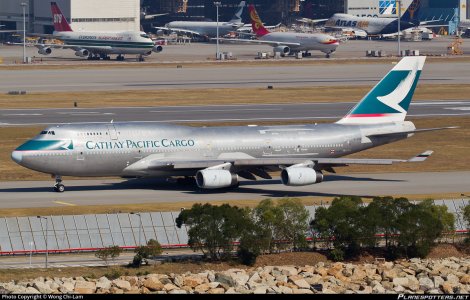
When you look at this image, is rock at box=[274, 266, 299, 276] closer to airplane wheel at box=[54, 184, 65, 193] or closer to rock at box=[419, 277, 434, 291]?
rock at box=[419, 277, 434, 291]

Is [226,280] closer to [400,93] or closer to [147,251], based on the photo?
[147,251]

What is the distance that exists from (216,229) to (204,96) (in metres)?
85.2

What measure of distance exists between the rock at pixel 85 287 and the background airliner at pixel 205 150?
82.9 feet

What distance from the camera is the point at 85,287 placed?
44594 mm

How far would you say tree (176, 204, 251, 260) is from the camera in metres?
53.5

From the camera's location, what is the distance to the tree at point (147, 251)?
52312mm

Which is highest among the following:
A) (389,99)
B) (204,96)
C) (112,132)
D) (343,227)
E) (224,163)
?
(389,99)

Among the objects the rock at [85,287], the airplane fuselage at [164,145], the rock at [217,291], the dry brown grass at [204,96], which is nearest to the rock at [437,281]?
the rock at [217,291]

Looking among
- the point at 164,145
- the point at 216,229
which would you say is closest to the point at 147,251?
the point at 216,229

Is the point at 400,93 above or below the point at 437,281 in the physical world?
above

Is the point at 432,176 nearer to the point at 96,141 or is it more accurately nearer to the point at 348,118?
the point at 348,118

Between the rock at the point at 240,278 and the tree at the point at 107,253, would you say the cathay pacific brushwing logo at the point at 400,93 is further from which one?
the rock at the point at 240,278

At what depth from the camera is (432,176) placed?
257 feet

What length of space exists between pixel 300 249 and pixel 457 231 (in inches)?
366
